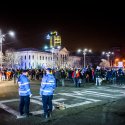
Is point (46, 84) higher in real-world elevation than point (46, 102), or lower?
higher

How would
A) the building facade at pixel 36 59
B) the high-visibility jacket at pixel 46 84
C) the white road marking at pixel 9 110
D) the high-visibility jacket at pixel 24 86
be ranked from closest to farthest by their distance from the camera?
1. the high-visibility jacket at pixel 46 84
2. the high-visibility jacket at pixel 24 86
3. the white road marking at pixel 9 110
4. the building facade at pixel 36 59

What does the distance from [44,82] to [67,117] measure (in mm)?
1659

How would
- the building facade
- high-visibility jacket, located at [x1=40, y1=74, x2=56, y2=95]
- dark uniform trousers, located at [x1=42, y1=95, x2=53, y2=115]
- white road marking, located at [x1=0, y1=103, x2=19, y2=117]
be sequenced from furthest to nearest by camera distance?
the building facade < white road marking, located at [x1=0, y1=103, x2=19, y2=117] < dark uniform trousers, located at [x1=42, y1=95, x2=53, y2=115] < high-visibility jacket, located at [x1=40, y1=74, x2=56, y2=95]

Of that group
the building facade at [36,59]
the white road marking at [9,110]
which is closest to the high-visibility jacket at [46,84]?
the white road marking at [9,110]

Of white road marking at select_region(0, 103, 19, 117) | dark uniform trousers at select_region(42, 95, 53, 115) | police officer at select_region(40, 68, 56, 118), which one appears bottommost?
white road marking at select_region(0, 103, 19, 117)

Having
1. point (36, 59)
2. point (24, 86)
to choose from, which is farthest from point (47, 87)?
point (36, 59)

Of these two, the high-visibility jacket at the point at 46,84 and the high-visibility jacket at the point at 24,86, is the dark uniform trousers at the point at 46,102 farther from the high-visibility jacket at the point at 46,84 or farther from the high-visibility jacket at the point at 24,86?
the high-visibility jacket at the point at 24,86

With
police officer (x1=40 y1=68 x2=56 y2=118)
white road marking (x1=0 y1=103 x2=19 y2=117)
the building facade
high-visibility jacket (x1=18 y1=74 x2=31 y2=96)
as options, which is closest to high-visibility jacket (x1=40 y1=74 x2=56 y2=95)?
police officer (x1=40 y1=68 x2=56 y2=118)

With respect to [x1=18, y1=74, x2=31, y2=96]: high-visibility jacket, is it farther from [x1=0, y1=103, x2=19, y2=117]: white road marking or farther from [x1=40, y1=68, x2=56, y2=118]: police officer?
[x1=0, y1=103, x2=19, y2=117]: white road marking

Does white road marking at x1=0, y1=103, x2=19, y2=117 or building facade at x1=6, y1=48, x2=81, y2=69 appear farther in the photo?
building facade at x1=6, y1=48, x2=81, y2=69

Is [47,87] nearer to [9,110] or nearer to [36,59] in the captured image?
[9,110]

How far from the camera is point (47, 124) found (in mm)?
8836

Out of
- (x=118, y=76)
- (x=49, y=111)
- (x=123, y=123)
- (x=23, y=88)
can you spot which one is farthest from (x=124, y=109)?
(x=118, y=76)

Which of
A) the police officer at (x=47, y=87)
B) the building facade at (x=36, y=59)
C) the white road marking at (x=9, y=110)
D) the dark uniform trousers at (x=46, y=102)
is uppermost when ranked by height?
the building facade at (x=36, y=59)
